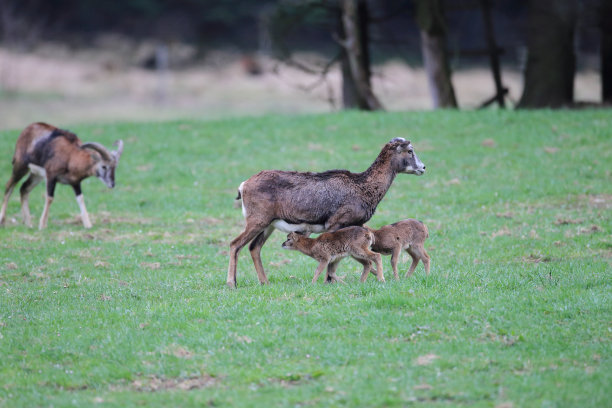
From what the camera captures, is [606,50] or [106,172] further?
[606,50]

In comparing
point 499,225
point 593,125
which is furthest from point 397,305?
point 593,125

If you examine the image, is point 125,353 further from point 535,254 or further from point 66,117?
point 66,117

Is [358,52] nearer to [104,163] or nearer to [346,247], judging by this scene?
[104,163]

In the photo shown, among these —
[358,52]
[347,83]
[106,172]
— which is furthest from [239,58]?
[106,172]

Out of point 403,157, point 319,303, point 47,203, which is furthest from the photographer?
point 47,203

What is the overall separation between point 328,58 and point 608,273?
39613 mm

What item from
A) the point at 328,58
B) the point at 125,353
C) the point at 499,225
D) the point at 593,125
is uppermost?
the point at 328,58

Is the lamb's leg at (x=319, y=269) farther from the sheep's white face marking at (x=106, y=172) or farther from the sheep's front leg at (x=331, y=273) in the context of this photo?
the sheep's white face marking at (x=106, y=172)

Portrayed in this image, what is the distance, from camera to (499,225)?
16.0 m

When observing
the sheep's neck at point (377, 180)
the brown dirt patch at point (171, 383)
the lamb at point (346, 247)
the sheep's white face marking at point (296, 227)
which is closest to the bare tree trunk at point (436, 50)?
the sheep's neck at point (377, 180)

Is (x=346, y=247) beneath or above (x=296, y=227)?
beneath

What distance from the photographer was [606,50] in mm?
27531

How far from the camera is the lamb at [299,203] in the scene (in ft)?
38.6

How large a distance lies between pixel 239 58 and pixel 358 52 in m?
25.1
